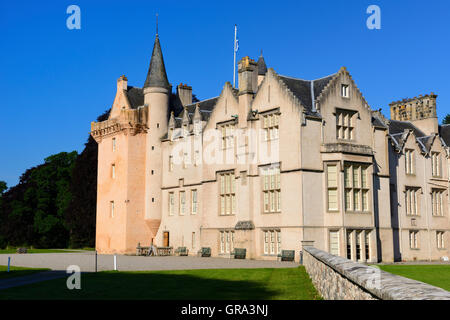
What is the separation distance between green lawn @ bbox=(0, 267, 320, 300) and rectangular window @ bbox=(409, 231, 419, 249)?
2278 cm

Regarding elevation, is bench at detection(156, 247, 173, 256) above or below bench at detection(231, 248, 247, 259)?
below

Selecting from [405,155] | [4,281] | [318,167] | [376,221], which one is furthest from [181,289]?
[405,155]

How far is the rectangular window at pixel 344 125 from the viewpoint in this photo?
118 ft

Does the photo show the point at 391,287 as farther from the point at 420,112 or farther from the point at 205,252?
the point at 420,112

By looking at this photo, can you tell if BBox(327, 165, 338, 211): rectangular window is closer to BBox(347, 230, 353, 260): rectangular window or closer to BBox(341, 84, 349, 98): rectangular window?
BBox(347, 230, 353, 260): rectangular window

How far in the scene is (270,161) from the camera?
35.9 meters

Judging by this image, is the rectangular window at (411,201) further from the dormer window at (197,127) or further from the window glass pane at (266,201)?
the dormer window at (197,127)

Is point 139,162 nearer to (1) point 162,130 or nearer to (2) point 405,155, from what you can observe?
(1) point 162,130

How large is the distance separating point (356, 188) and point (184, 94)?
23863 mm

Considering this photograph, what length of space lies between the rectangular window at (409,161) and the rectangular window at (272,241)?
1328cm

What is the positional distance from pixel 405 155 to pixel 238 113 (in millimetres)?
13827

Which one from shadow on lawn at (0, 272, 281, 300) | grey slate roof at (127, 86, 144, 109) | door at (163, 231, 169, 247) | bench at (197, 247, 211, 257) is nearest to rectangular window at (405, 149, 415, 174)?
bench at (197, 247, 211, 257)

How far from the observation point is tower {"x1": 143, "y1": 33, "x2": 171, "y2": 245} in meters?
47.6

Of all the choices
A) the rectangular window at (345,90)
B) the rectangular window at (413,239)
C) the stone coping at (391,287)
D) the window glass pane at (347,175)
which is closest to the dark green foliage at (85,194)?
the rectangular window at (345,90)
